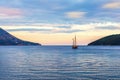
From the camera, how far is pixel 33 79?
187 ft

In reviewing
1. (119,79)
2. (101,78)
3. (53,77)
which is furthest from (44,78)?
(119,79)

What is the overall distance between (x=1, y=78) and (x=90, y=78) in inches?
774

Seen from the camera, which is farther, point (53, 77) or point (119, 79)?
point (53, 77)

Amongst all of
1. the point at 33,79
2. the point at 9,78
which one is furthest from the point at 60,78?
the point at 9,78

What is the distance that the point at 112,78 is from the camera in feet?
190

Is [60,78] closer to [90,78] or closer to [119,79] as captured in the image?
[90,78]

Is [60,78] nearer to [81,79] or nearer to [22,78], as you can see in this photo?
[81,79]

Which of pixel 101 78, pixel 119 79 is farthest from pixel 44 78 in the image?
pixel 119 79

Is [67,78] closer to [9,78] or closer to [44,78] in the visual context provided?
[44,78]

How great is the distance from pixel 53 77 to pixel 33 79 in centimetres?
509

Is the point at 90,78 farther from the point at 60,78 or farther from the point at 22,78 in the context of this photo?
the point at 22,78

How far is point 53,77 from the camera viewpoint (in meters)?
59.7

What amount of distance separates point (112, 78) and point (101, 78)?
243 cm

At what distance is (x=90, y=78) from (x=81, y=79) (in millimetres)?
2187
